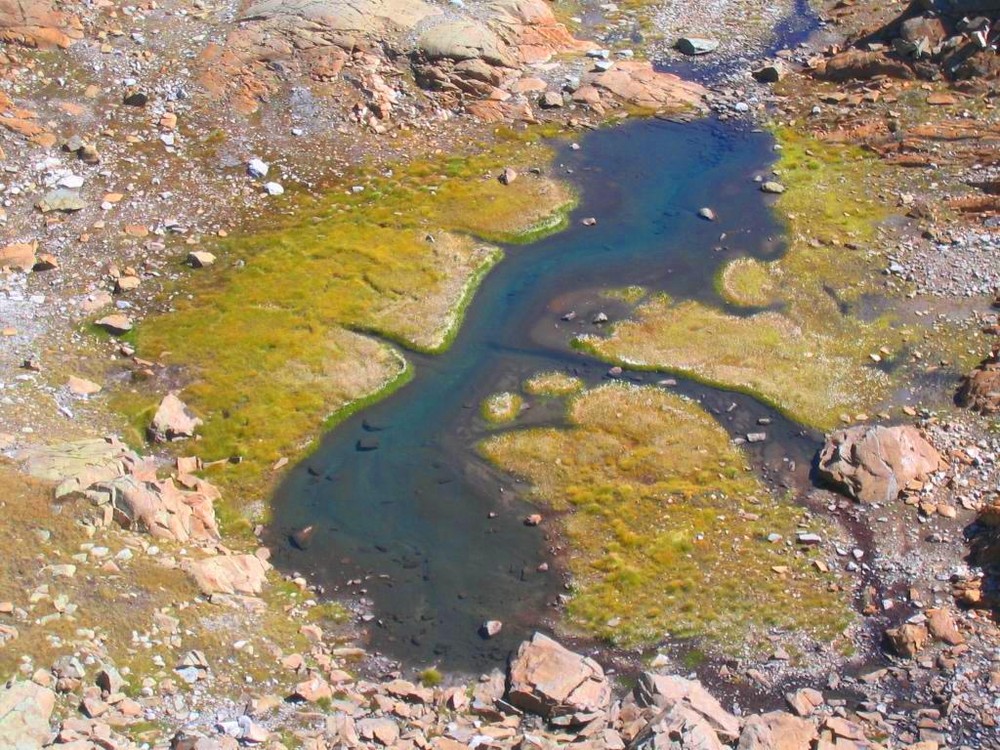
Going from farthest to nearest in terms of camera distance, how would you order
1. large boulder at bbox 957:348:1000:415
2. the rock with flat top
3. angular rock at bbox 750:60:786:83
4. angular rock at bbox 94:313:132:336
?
angular rock at bbox 750:60:786:83 → angular rock at bbox 94:313:132:336 → large boulder at bbox 957:348:1000:415 → the rock with flat top

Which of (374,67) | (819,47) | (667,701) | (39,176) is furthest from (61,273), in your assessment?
(819,47)

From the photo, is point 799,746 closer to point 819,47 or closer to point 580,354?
point 580,354

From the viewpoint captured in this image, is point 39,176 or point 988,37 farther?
point 988,37

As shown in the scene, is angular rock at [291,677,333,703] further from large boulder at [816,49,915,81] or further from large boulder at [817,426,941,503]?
large boulder at [816,49,915,81]

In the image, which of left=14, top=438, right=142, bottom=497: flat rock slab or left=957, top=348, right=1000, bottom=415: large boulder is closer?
left=14, top=438, right=142, bottom=497: flat rock slab

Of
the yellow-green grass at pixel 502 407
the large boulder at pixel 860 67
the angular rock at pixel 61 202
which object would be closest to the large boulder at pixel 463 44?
the large boulder at pixel 860 67

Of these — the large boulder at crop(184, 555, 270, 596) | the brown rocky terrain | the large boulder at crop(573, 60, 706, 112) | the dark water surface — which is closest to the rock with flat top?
the brown rocky terrain

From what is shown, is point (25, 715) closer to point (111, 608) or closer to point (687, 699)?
point (111, 608)

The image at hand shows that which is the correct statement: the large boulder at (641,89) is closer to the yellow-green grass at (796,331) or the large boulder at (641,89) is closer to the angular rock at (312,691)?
the yellow-green grass at (796,331)
